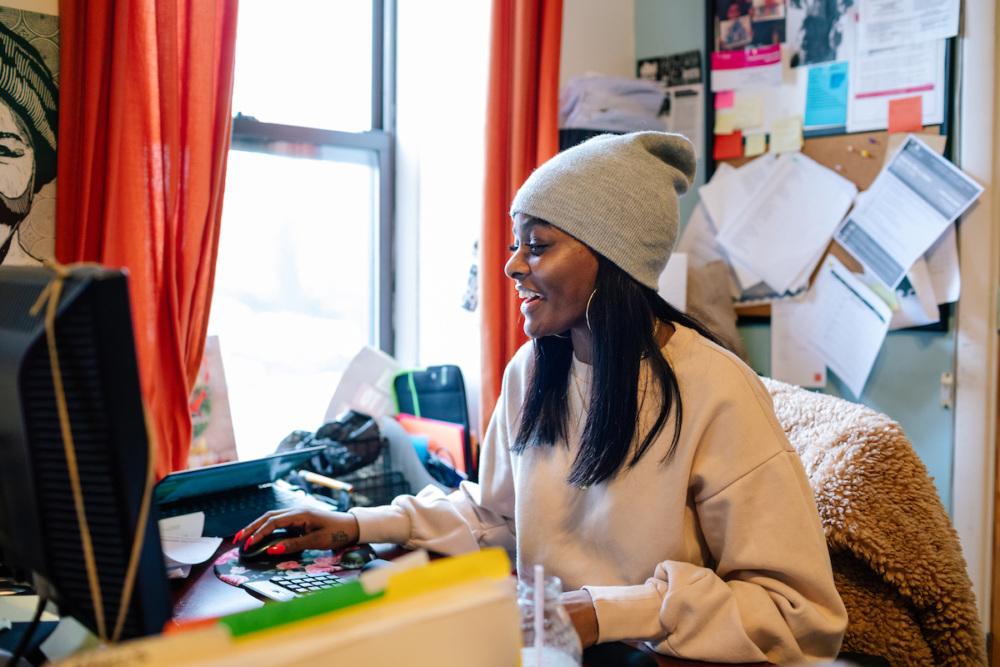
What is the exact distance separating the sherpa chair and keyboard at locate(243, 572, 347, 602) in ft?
2.33

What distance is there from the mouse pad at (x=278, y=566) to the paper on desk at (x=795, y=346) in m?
1.54

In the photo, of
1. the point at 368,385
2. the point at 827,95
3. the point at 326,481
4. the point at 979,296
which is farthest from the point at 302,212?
the point at 979,296

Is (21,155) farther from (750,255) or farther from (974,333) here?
(974,333)

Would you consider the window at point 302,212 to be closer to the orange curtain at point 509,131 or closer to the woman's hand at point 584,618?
the orange curtain at point 509,131

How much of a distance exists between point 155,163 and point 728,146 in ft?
5.51

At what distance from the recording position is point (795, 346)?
2.20m

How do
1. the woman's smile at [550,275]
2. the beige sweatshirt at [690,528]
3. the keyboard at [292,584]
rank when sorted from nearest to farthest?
1. the beige sweatshirt at [690,528]
2. the keyboard at [292,584]
3. the woman's smile at [550,275]

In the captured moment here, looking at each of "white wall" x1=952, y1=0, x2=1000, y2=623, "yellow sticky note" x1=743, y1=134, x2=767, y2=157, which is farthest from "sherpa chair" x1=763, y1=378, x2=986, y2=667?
"yellow sticky note" x1=743, y1=134, x2=767, y2=157

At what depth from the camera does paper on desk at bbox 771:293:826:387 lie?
2.17 meters

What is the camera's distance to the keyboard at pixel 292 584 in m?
0.97

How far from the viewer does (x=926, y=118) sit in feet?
6.34

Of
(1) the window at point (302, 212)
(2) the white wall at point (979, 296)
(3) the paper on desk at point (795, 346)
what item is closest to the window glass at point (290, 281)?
(1) the window at point (302, 212)

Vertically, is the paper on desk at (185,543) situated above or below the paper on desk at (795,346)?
below

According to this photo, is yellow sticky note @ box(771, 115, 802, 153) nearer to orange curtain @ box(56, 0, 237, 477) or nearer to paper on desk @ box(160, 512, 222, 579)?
orange curtain @ box(56, 0, 237, 477)
